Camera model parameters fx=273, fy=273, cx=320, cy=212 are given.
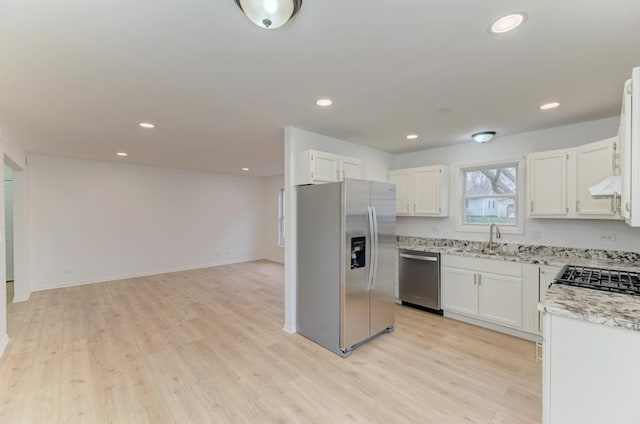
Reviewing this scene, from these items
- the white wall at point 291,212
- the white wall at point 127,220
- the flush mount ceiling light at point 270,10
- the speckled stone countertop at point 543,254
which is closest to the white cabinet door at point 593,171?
the speckled stone countertop at point 543,254

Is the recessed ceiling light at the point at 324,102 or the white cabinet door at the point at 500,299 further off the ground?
the recessed ceiling light at the point at 324,102

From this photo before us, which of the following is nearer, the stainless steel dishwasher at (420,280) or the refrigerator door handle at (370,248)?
the refrigerator door handle at (370,248)

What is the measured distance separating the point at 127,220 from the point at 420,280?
20.1ft

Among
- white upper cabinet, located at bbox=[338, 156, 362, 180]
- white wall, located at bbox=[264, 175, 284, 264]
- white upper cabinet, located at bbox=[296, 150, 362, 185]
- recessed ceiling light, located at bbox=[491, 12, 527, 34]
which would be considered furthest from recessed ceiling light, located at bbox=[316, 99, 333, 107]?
white wall, located at bbox=[264, 175, 284, 264]

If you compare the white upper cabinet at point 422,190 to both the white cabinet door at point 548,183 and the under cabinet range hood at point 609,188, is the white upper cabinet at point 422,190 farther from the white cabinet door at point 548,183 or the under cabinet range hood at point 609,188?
the under cabinet range hood at point 609,188

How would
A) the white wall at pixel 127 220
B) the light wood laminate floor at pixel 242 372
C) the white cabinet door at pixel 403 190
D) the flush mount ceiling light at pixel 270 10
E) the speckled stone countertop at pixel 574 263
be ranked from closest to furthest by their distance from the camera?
1. the flush mount ceiling light at pixel 270 10
2. the speckled stone countertop at pixel 574 263
3. the light wood laminate floor at pixel 242 372
4. the white cabinet door at pixel 403 190
5. the white wall at pixel 127 220

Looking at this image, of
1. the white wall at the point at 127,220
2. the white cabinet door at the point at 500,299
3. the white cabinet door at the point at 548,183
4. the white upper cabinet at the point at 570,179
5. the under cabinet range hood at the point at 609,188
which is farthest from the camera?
the white wall at the point at 127,220

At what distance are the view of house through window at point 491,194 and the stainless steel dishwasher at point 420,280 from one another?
0.93 meters

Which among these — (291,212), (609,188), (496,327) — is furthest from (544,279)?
(291,212)

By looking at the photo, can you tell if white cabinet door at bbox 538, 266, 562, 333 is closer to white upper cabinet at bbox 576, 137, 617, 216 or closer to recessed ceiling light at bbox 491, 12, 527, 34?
white upper cabinet at bbox 576, 137, 617, 216

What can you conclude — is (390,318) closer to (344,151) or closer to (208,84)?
(344,151)

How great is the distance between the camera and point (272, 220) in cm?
812

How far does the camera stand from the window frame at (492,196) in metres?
3.64

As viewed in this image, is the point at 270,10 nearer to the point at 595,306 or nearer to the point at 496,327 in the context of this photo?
the point at 595,306
